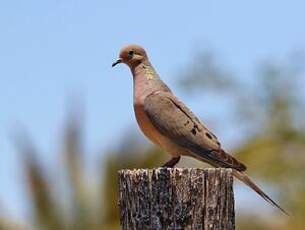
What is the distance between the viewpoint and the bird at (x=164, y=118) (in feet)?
25.7

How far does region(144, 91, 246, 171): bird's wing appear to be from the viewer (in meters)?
7.81

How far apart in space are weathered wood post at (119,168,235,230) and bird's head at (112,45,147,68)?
241 cm

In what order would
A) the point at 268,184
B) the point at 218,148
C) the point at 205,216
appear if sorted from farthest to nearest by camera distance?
the point at 268,184
the point at 218,148
the point at 205,216

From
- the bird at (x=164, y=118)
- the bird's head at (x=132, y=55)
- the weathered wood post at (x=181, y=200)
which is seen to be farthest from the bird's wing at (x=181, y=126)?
the weathered wood post at (x=181, y=200)

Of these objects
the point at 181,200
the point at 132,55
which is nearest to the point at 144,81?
the point at 132,55

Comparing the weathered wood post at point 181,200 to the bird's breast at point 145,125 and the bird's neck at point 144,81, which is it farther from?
the bird's neck at point 144,81

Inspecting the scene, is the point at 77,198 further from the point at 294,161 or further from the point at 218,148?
the point at 218,148

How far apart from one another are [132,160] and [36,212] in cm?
187

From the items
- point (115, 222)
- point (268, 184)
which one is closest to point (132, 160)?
point (115, 222)

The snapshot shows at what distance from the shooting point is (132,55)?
7934 millimetres

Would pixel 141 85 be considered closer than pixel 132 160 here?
Yes

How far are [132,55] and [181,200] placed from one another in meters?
2.61

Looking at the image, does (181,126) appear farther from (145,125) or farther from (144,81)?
(144,81)

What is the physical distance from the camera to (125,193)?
5668 millimetres
